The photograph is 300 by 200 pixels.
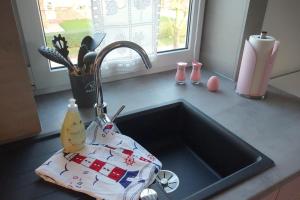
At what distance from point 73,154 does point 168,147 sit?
1.71ft

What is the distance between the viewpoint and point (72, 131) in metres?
0.78

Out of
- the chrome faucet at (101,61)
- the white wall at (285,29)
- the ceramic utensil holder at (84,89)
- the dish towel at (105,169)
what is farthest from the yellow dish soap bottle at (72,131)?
the white wall at (285,29)

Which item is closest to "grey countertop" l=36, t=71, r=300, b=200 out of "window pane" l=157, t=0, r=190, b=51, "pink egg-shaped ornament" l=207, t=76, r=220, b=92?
"pink egg-shaped ornament" l=207, t=76, r=220, b=92

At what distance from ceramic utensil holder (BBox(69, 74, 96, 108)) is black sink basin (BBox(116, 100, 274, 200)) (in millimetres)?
160

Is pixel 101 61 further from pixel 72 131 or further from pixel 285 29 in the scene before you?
pixel 285 29

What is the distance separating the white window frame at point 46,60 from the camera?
41.0 inches

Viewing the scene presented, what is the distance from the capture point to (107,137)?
35.3 inches

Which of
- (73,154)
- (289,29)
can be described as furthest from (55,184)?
(289,29)

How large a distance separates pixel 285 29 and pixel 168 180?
1.11 meters

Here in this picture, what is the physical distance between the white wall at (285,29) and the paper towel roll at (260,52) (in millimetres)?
307

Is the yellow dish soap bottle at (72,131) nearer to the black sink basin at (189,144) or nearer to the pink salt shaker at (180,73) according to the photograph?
the black sink basin at (189,144)

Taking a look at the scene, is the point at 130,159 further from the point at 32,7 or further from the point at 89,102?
the point at 32,7

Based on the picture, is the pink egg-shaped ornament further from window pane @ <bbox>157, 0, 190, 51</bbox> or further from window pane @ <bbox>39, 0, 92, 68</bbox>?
window pane @ <bbox>39, 0, 92, 68</bbox>

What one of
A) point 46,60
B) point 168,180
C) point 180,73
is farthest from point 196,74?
point 46,60
